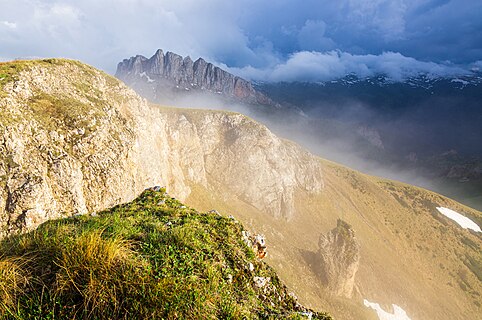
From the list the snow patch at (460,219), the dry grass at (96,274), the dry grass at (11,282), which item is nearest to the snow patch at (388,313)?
the snow patch at (460,219)

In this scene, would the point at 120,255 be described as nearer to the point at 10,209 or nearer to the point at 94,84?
the point at 10,209

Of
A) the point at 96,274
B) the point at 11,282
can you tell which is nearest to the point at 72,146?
the point at 11,282

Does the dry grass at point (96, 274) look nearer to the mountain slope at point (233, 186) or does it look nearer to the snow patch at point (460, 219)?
the mountain slope at point (233, 186)

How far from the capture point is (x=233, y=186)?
295ft

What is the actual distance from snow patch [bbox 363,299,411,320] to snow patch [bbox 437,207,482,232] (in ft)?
202

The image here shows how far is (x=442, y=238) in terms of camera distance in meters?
102

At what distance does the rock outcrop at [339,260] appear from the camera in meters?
71.4

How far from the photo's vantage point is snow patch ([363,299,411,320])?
7054 cm

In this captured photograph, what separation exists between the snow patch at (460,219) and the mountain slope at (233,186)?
3079 mm

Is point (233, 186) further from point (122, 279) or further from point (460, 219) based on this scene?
point (460, 219)

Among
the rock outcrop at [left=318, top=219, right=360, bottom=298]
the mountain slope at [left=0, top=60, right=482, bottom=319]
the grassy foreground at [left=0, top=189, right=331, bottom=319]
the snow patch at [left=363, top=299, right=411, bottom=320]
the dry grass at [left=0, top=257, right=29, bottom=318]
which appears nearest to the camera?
the dry grass at [left=0, top=257, right=29, bottom=318]

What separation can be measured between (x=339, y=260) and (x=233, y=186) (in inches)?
1614

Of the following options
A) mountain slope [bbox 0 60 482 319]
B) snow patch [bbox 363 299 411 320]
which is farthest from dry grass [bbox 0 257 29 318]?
snow patch [bbox 363 299 411 320]

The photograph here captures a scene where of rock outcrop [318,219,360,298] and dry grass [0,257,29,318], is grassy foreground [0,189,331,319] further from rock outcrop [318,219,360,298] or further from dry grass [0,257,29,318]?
rock outcrop [318,219,360,298]
